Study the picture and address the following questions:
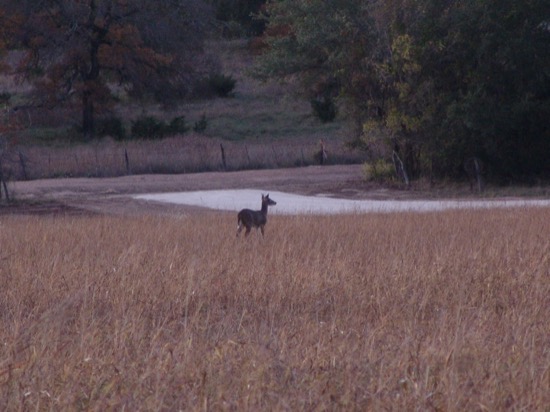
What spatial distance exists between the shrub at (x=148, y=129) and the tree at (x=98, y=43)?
2454 millimetres

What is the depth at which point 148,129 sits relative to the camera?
52.0 m

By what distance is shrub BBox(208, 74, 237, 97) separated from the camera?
203 feet

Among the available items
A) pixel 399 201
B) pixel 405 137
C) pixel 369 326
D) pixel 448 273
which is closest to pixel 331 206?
pixel 399 201

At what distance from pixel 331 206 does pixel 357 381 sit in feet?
71.9

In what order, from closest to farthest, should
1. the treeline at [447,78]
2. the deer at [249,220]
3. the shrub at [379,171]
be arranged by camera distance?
the deer at [249,220] → the treeline at [447,78] → the shrub at [379,171]

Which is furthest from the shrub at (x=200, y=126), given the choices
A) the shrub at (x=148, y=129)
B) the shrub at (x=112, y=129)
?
the shrub at (x=112, y=129)

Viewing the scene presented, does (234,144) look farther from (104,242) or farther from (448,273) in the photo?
(448,273)

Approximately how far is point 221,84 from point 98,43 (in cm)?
1220

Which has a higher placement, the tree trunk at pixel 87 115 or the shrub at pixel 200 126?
the tree trunk at pixel 87 115

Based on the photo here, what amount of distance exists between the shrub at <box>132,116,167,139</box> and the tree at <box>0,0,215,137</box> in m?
2.45

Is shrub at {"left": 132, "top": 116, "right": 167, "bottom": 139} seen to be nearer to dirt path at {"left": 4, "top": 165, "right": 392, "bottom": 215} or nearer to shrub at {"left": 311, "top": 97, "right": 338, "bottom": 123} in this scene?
shrub at {"left": 311, "top": 97, "right": 338, "bottom": 123}

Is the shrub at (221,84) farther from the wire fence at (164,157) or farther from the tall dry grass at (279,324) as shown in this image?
the tall dry grass at (279,324)

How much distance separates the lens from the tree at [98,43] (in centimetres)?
5078

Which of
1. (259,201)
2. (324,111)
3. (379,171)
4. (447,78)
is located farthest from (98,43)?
(259,201)
